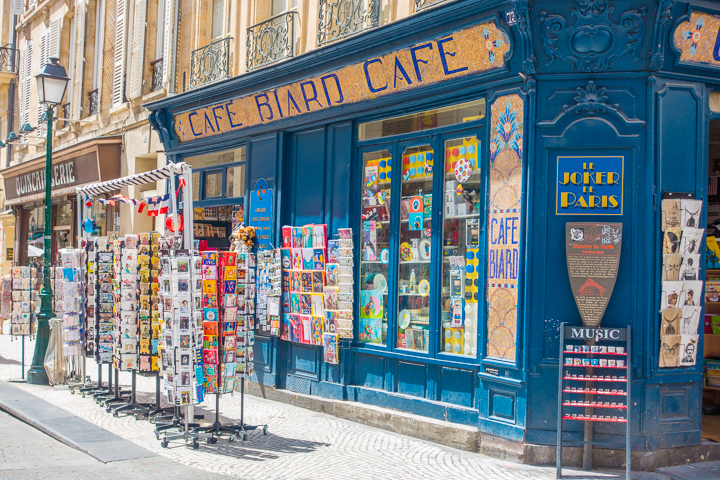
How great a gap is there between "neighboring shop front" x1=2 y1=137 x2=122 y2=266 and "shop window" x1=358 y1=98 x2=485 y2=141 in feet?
23.0

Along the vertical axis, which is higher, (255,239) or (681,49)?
(681,49)

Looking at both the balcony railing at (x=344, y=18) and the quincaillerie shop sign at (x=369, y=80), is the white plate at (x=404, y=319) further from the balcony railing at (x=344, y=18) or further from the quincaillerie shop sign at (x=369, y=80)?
the balcony railing at (x=344, y=18)

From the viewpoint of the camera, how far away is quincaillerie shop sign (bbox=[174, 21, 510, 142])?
700cm

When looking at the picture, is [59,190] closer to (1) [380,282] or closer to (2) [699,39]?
(1) [380,282]

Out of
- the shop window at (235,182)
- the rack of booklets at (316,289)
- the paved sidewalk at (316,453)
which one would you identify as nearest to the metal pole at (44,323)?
the paved sidewalk at (316,453)

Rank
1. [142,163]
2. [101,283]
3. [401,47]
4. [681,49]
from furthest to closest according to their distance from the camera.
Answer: [142,163] < [101,283] < [401,47] < [681,49]

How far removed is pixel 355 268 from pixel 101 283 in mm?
3197

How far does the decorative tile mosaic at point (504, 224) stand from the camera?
6.65m

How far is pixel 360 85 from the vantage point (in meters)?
8.47

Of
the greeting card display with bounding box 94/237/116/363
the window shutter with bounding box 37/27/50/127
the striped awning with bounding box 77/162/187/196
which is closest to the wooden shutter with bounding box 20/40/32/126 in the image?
the window shutter with bounding box 37/27/50/127

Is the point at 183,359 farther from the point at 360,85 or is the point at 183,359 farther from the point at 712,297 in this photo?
the point at 712,297

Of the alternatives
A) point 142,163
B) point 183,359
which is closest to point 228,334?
point 183,359

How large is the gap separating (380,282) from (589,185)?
2881mm

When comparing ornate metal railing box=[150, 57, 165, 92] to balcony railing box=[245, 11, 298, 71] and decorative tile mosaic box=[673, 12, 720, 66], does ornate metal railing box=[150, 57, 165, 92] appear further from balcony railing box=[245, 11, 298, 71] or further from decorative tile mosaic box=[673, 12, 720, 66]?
decorative tile mosaic box=[673, 12, 720, 66]
